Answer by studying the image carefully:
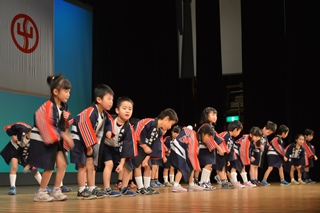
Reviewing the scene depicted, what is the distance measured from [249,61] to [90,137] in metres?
7.28

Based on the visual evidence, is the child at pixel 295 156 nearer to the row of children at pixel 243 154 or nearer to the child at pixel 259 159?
the row of children at pixel 243 154

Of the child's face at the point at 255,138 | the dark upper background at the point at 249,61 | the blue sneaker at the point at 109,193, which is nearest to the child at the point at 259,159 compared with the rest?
the child's face at the point at 255,138

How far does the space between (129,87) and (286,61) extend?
340cm

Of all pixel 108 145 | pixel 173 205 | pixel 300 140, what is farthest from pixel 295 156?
pixel 173 205

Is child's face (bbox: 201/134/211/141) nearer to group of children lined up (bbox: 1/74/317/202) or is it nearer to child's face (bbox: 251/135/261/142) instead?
group of children lined up (bbox: 1/74/317/202)

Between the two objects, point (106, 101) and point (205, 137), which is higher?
point (106, 101)

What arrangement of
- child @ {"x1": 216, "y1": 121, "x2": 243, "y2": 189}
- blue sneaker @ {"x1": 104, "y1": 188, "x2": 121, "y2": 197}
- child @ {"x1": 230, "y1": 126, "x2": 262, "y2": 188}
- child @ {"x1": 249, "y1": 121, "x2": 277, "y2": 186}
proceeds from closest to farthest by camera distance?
1. blue sneaker @ {"x1": 104, "y1": 188, "x2": 121, "y2": 197}
2. child @ {"x1": 216, "y1": 121, "x2": 243, "y2": 189}
3. child @ {"x1": 230, "y1": 126, "x2": 262, "y2": 188}
4. child @ {"x1": 249, "y1": 121, "x2": 277, "y2": 186}

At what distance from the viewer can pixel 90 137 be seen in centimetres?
434

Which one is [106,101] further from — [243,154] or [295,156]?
[295,156]

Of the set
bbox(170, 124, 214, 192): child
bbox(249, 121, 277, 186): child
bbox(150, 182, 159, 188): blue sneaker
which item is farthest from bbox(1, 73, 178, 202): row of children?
bbox(249, 121, 277, 186): child

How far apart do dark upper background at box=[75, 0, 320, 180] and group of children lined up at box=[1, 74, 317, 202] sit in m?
2.66

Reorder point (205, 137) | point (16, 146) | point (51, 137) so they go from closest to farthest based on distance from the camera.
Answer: point (51, 137) < point (16, 146) < point (205, 137)

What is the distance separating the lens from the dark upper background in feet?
35.6

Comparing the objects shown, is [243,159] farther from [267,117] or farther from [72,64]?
[72,64]
